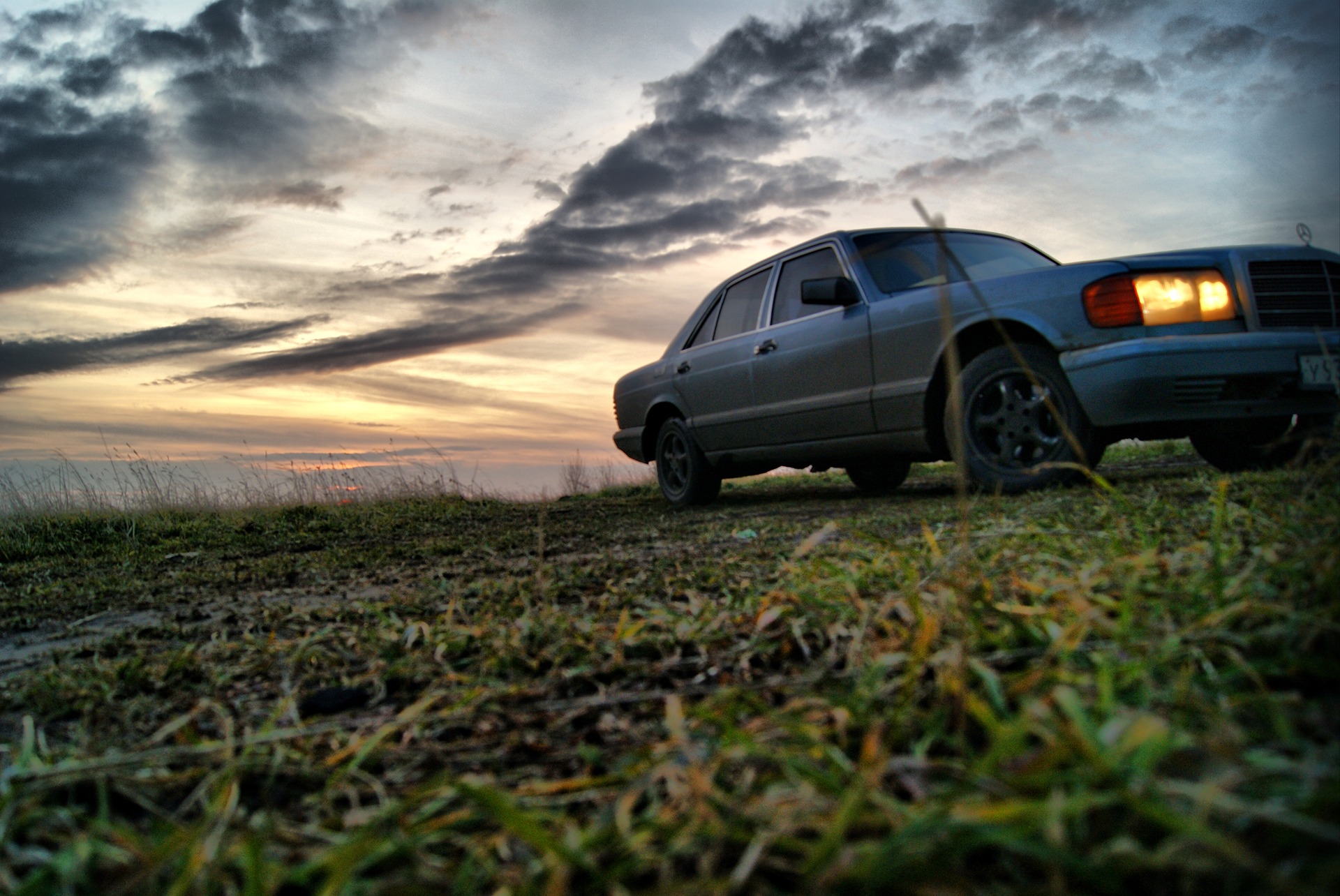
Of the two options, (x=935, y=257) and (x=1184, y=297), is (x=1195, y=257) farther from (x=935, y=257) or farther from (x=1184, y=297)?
(x=935, y=257)

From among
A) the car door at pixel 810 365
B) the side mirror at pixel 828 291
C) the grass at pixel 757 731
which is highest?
the side mirror at pixel 828 291

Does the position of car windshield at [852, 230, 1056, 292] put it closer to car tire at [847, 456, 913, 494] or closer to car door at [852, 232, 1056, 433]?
car door at [852, 232, 1056, 433]

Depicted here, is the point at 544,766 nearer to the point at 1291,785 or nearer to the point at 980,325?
the point at 1291,785

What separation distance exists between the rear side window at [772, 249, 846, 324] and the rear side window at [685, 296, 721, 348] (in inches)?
32.0

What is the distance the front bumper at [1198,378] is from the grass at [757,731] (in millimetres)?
1781

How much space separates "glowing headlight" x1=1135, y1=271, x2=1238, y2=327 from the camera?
168 inches

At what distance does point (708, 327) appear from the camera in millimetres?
7012

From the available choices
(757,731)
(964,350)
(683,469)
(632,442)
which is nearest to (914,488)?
(683,469)

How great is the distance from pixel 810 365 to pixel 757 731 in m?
4.74

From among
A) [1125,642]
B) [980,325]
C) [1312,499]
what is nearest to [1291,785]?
[1125,642]

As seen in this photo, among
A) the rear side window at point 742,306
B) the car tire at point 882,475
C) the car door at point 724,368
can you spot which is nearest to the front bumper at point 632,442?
the car door at point 724,368

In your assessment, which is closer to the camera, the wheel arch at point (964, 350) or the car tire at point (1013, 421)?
the car tire at point (1013, 421)

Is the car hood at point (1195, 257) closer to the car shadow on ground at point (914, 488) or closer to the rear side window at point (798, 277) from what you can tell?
the car shadow on ground at point (914, 488)

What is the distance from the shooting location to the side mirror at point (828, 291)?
5.18 metres
